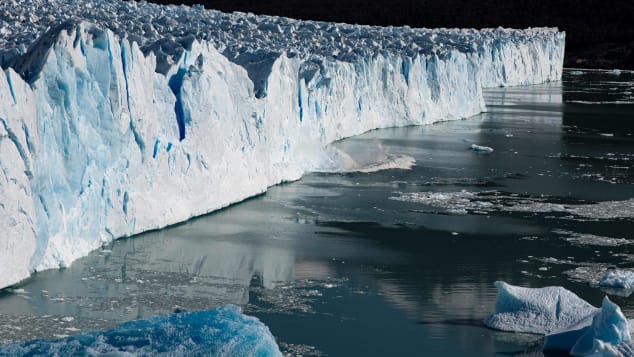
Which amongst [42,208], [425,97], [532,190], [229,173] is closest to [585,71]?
[425,97]

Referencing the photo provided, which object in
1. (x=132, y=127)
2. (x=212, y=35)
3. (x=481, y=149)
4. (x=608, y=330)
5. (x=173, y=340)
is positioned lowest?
(x=608, y=330)

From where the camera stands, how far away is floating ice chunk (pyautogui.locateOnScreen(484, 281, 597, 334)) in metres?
6.50

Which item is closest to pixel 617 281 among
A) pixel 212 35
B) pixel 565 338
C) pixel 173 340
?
pixel 565 338

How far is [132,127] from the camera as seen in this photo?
27.6ft

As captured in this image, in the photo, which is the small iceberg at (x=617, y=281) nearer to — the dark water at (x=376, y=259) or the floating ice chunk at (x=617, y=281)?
the floating ice chunk at (x=617, y=281)

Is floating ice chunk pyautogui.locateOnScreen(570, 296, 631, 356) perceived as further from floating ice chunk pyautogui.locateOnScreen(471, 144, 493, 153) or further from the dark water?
floating ice chunk pyautogui.locateOnScreen(471, 144, 493, 153)

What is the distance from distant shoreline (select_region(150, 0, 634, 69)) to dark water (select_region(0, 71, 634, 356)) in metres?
31.5

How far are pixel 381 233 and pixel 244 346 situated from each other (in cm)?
445

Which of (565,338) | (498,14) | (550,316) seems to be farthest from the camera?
(498,14)

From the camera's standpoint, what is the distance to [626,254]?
880cm

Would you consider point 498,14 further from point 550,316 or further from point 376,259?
point 550,316

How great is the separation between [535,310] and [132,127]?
12.0 ft

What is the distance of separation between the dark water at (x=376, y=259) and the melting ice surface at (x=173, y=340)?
2.71 ft

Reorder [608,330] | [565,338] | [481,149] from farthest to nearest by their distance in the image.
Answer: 1. [481,149]
2. [565,338]
3. [608,330]
